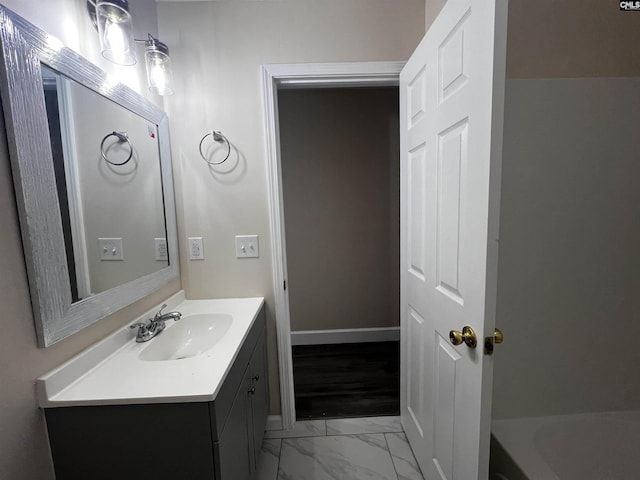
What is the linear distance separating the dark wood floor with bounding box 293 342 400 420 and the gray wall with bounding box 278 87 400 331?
0.25 meters

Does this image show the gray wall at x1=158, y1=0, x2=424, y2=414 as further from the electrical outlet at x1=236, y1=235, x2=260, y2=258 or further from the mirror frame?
the mirror frame

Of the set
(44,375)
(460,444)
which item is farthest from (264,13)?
(460,444)

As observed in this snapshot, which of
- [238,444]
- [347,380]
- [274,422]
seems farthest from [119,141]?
[347,380]

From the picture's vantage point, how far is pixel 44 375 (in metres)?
0.82

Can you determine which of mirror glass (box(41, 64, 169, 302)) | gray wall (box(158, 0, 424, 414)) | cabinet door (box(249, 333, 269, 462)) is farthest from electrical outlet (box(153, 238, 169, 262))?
cabinet door (box(249, 333, 269, 462))

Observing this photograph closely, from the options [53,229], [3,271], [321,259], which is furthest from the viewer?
[321,259]

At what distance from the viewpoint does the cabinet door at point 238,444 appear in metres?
0.88

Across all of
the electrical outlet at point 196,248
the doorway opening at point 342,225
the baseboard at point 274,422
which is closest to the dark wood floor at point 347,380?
the doorway opening at point 342,225

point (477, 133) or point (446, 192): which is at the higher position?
point (477, 133)

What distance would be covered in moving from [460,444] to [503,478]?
359mm

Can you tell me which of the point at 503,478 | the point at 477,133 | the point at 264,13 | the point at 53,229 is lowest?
the point at 503,478

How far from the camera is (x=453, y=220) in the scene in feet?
3.20

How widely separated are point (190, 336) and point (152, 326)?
206 millimetres

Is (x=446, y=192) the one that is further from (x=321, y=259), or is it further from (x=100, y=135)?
(x=321, y=259)
